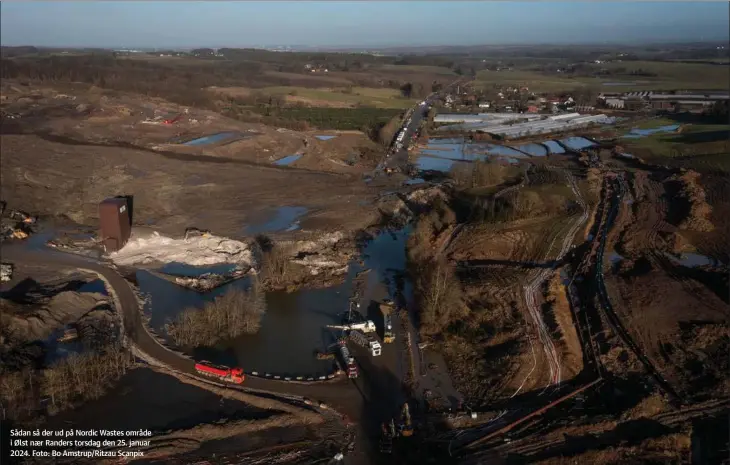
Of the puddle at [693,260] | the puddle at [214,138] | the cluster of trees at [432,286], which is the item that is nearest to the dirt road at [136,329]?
the cluster of trees at [432,286]

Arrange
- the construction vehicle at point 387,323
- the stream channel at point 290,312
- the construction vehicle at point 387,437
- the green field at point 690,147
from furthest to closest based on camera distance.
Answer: the green field at point 690,147, the construction vehicle at point 387,323, the stream channel at point 290,312, the construction vehicle at point 387,437

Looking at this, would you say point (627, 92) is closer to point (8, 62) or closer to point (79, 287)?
point (79, 287)

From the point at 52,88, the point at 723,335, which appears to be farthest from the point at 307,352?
the point at 52,88

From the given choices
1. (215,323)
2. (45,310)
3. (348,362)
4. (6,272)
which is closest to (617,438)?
(348,362)

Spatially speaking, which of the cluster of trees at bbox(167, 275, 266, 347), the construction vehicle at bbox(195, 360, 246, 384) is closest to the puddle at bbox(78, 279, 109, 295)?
the cluster of trees at bbox(167, 275, 266, 347)

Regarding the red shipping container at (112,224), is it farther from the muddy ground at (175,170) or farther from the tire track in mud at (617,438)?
the tire track in mud at (617,438)

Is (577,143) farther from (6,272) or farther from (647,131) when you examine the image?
(6,272)
